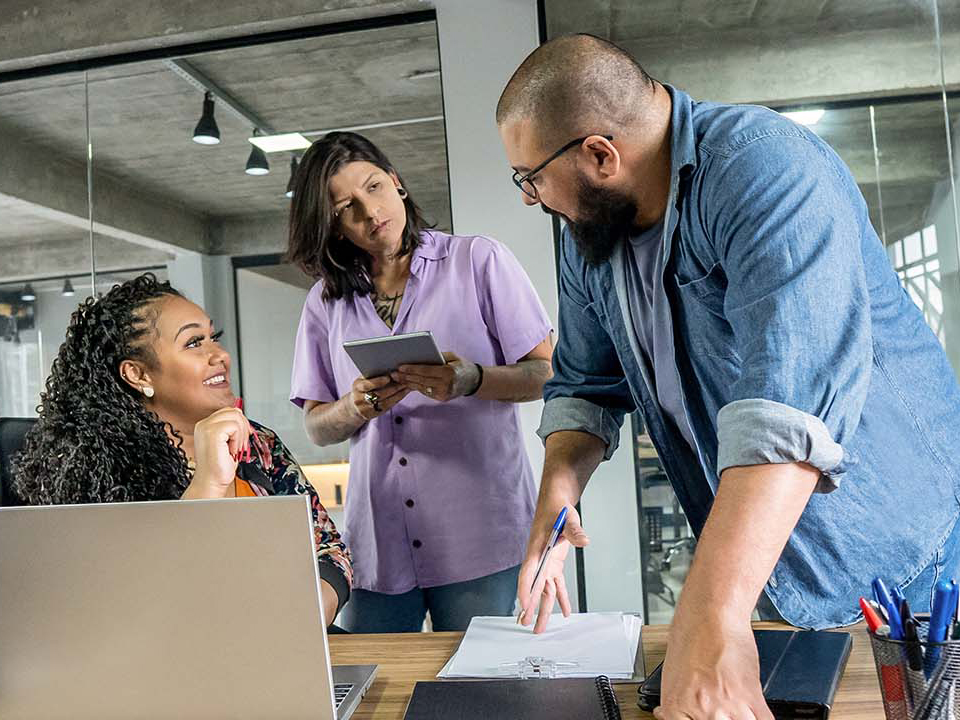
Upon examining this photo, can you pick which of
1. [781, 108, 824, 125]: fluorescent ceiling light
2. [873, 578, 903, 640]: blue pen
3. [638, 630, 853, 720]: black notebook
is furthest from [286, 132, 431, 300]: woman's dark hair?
[873, 578, 903, 640]: blue pen

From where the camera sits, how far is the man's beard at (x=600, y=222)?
127 centimetres

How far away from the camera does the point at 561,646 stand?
1299mm

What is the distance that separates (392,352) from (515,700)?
100 centimetres

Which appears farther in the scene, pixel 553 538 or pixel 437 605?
pixel 437 605

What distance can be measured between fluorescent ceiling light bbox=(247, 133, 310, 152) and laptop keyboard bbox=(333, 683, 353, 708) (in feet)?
8.37

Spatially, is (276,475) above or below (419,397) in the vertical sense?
below

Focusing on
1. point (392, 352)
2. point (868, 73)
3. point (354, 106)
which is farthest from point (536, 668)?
point (354, 106)

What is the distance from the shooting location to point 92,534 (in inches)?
38.5

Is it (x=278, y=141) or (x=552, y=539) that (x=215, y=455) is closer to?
(x=552, y=539)

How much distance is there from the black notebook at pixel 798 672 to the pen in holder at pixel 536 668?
0.12 meters

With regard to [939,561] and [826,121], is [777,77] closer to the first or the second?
[826,121]

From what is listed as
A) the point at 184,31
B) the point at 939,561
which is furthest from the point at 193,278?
the point at 939,561

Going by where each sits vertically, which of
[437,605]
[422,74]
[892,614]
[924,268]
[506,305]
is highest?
[422,74]

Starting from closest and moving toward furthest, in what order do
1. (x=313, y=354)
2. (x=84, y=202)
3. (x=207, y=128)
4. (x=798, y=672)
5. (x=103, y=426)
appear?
(x=798, y=672) → (x=103, y=426) → (x=313, y=354) → (x=207, y=128) → (x=84, y=202)
